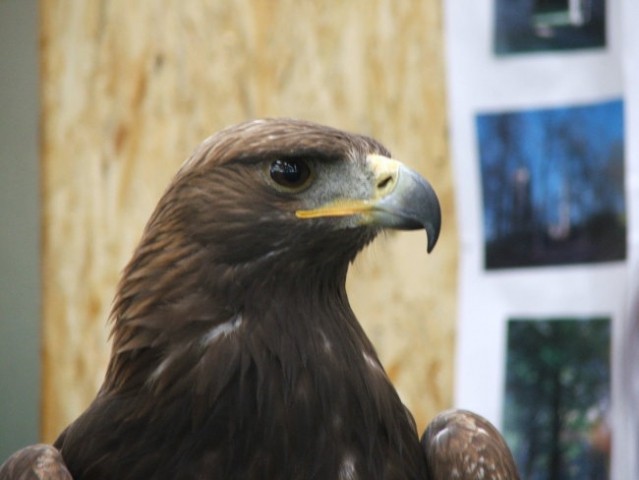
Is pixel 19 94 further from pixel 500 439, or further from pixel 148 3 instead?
pixel 500 439

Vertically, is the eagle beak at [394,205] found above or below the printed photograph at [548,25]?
below

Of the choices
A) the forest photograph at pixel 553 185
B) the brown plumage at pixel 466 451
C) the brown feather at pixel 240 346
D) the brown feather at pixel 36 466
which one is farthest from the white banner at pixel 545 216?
the brown feather at pixel 36 466

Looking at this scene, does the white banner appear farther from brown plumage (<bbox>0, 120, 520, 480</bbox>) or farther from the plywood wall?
brown plumage (<bbox>0, 120, 520, 480</bbox>)

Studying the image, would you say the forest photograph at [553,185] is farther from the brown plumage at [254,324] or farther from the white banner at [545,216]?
the brown plumage at [254,324]

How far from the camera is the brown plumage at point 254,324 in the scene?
1.28 metres

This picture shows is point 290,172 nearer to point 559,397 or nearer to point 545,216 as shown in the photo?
point 545,216

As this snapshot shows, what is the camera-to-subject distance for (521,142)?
2.34 m

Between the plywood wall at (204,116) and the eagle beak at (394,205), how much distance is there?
1014mm

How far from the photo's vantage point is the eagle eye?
4.27 feet

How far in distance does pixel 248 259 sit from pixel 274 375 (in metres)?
0.14

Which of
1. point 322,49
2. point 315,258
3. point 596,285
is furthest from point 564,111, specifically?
point 315,258

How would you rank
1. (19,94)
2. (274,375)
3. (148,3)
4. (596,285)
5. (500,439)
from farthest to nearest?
(19,94) < (148,3) < (596,285) < (500,439) < (274,375)

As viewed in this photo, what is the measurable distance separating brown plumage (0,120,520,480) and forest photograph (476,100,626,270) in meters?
1.05

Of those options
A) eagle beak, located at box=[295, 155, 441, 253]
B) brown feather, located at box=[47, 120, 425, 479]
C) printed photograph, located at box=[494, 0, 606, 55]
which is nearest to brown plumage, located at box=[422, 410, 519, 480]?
brown feather, located at box=[47, 120, 425, 479]
